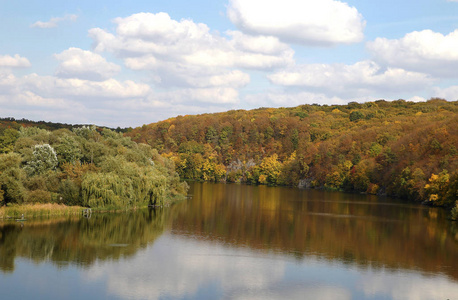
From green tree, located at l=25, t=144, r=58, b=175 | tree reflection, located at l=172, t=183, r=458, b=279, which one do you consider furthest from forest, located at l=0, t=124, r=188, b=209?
tree reflection, located at l=172, t=183, r=458, b=279

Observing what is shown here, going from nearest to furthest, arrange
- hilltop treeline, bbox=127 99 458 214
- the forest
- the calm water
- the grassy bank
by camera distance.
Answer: the calm water
the grassy bank
the forest
hilltop treeline, bbox=127 99 458 214

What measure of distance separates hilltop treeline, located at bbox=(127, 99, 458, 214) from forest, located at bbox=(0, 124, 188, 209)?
39.3 meters

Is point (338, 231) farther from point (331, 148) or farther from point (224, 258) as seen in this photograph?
point (331, 148)

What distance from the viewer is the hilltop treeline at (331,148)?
8481cm

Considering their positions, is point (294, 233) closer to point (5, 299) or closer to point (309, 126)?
point (5, 299)

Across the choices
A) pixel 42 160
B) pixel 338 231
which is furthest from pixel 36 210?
pixel 338 231

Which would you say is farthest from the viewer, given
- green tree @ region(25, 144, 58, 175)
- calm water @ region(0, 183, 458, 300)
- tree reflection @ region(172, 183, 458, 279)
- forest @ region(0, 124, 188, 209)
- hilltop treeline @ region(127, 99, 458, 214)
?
hilltop treeline @ region(127, 99, 458, 214)

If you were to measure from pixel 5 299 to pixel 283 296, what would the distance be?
45.3 ft

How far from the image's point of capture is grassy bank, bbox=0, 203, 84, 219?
1737 inches

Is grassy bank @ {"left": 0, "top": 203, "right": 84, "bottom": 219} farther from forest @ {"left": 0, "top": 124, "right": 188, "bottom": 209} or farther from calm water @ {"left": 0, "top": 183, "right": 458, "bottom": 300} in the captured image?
calm water @ {"left": 0, "top": 183, "right": 458, "bottom": 300}

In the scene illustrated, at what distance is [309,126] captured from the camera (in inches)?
6535

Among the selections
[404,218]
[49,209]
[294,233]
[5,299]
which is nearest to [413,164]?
[404,218]

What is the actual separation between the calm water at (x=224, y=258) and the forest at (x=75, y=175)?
2606 mm

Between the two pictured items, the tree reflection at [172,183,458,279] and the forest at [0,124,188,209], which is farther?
the forest at [0,124,188,209]
